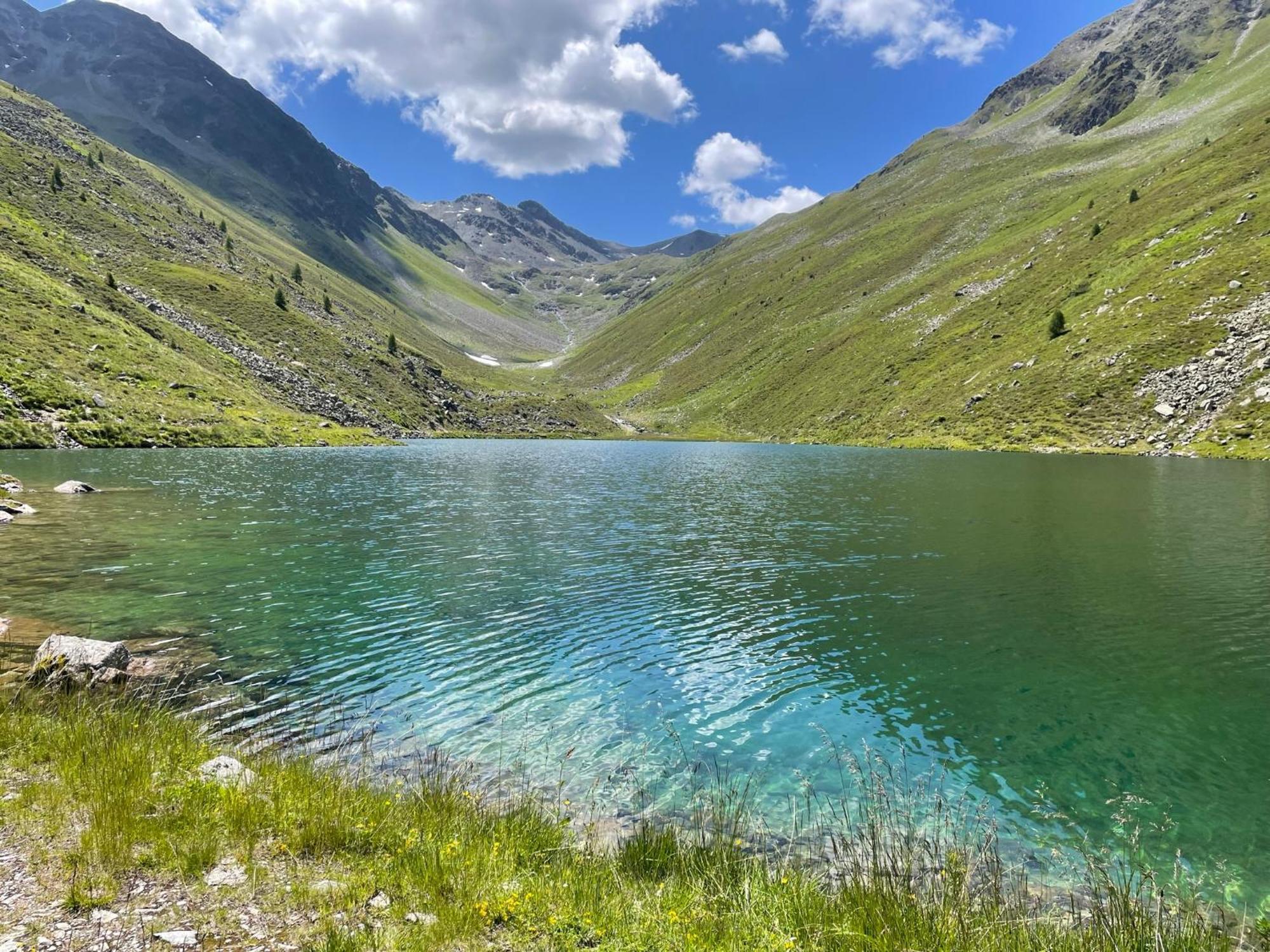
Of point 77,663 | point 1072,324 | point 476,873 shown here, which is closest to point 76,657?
point 77,663

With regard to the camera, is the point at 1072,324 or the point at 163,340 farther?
the point at 1072,324

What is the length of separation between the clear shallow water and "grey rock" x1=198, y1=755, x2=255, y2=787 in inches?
149

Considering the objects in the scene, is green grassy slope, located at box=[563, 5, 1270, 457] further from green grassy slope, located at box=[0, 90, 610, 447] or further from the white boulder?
the white boulder

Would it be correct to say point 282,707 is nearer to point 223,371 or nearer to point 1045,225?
point 223,371

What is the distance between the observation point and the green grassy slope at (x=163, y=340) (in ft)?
249

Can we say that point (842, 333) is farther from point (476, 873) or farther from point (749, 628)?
point (476, 873)

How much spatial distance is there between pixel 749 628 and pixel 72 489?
49284mm

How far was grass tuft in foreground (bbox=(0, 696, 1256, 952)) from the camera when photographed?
7.05m

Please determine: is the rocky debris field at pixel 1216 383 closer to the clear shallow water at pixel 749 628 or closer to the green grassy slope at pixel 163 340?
the clear shallow water at pixel 749 628

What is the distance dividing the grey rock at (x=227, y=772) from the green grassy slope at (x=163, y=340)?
259ft

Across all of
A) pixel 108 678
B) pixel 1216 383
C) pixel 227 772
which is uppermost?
pixel 1216 383

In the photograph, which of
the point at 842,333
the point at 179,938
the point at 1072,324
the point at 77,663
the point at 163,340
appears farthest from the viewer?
the point at 842,333

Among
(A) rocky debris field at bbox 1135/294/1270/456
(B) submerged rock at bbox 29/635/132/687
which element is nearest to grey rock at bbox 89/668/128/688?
(B) submerged rock at bbox 29/635/132/687

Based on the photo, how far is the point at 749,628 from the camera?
22.7 m
